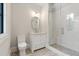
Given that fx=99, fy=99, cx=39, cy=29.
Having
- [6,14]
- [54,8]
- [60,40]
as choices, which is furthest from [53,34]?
[6,14]

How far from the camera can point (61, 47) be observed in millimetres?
2688

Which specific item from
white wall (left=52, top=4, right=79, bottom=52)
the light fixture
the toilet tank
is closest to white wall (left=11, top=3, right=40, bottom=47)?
the toilet tank

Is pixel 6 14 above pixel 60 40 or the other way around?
above

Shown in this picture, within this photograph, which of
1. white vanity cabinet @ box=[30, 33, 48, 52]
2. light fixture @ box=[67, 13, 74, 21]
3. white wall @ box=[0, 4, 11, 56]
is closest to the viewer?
white wall @ box=[0, 4, 11, 56]

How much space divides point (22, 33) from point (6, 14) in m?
0.64

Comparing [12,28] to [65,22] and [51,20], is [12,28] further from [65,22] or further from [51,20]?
[65,22]

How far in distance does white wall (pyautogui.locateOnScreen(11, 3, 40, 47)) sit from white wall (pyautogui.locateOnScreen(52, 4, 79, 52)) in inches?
25.4

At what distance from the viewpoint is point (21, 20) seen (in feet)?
8.77

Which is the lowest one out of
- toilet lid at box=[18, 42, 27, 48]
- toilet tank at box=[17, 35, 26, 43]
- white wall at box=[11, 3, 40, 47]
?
toilet lid at box=[18, 42, 27, 48]

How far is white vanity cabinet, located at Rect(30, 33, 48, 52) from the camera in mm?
2729

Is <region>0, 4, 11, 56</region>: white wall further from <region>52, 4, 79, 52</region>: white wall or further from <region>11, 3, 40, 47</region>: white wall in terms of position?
<region>52, 4, 79, 52</region>: white wall

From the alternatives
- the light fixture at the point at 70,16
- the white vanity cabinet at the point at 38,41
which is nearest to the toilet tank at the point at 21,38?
the white vanity cabinet at the point at 38,41

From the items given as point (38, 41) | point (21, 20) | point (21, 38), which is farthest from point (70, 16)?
point (21, 38)

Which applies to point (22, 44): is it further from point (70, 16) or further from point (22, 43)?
point (70, 16)
